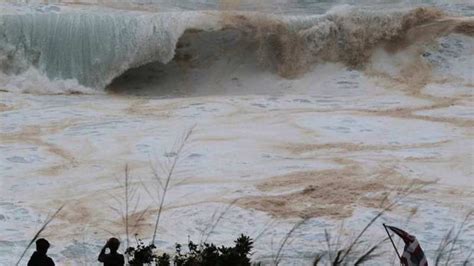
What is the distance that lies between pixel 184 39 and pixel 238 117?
4.84m

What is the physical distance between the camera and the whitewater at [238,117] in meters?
10.6

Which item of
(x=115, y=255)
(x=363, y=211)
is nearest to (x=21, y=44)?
(x=363, y=211)

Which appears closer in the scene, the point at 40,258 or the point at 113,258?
the point at 40,258

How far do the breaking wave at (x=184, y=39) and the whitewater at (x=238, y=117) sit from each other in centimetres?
3

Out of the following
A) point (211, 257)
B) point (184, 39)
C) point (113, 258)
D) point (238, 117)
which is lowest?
point (238, 117)

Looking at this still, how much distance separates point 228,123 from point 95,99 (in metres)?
3.81

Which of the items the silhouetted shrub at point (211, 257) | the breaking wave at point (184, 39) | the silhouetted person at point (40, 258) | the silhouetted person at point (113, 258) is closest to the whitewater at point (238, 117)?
the breaking wave at point (184, 39)

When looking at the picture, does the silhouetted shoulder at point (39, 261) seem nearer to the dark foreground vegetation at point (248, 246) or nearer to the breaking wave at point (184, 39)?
the dark foreground vegetation at point (248, 246)

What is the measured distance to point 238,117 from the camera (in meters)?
15.3

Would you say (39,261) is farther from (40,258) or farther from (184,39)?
(184,39)

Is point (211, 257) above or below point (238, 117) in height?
above

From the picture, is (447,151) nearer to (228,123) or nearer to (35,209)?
(228,123)

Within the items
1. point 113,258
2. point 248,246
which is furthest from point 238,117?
point 248,246

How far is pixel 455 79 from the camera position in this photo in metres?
18.4
